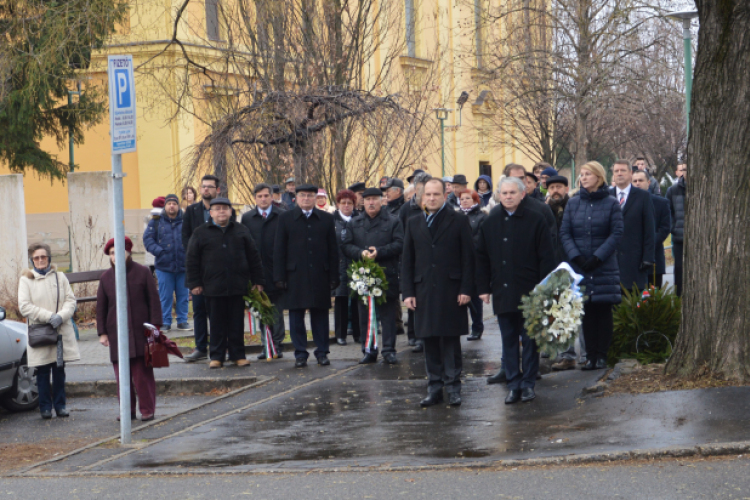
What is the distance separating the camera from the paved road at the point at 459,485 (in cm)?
577

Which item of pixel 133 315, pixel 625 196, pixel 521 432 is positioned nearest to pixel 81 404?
pixel 133 315

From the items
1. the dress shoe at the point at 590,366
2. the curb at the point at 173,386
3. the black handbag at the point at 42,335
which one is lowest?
the curb at the point at 173,386

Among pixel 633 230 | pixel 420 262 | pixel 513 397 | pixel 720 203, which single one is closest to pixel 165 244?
pixel 420 262

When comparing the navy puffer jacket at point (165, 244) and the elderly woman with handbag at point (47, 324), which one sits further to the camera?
the navy puffer jacket at point (165, 244)

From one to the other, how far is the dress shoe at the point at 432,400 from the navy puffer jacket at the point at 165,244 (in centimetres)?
720

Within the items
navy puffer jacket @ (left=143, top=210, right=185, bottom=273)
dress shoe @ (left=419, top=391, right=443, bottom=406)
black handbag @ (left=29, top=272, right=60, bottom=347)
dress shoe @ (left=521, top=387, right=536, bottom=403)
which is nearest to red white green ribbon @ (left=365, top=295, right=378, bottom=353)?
dress shoe @ (left=419, top=391, right=443, bottom=406)

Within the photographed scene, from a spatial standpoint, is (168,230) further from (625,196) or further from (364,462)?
(364,462)

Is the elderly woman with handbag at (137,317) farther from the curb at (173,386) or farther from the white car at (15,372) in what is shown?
the curb at (173,386)

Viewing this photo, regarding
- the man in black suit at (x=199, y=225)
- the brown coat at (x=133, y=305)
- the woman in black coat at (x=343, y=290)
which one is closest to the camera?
the brown coat at (x=133, y=305)

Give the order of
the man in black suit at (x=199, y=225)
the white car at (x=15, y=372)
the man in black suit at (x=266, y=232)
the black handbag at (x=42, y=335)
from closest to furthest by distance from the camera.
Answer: the black handbag at (x=42, y=335) < the white car at (x=15, y=372) < the man in black suit at (x=199, y=225) < the man in black suit at (x=266, y=232)

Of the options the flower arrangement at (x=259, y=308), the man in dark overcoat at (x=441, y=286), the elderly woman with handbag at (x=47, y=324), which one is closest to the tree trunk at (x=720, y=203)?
the man in dark overcoat at (x=441, y=286)

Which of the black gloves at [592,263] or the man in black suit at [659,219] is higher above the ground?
the man in black suit at [659,219]

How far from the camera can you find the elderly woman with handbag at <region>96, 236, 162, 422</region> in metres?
9.26

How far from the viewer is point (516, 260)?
349 inches
